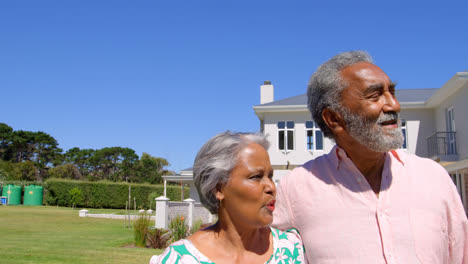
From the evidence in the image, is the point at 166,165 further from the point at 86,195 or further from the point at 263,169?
the point at 263,169

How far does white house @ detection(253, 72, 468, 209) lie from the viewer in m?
21.4

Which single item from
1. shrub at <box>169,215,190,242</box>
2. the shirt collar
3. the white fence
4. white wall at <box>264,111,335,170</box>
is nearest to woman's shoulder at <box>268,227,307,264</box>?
the shirt collar

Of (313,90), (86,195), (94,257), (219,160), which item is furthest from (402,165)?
(86,195)

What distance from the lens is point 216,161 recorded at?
2.01 meters

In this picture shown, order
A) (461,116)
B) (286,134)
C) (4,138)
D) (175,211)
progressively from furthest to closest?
(4,138) → (286,134) → (461,116) → (175,211)

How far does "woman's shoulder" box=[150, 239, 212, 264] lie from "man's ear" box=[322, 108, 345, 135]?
0.92m

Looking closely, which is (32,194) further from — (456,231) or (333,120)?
(456,231)

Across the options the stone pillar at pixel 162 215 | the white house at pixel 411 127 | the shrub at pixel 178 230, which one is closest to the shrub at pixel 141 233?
the shrub at pixel 178 230

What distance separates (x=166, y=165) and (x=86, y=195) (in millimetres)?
37229

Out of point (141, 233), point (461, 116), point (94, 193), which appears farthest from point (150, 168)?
point (141, 233)

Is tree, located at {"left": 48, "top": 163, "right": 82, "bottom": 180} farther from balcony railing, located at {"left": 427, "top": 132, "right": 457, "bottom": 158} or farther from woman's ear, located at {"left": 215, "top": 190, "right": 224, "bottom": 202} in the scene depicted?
woman's ear, located at {"left": 215, "top": 190, "right": 224, "bottom": 202}

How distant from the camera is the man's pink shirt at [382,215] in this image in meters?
1.91

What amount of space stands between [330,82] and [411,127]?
83.4 feet

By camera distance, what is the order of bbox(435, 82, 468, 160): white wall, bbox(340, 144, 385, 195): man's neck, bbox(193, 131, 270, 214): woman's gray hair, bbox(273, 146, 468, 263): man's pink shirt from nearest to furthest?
bbox(273, 146, 468, 263): man's pink shirt → bbox(193, 131, 270, 214): woman's gray hair → bbox(340, 144, 385, 195): man's neck → bbox(435, 82, 468, 160): white wall
